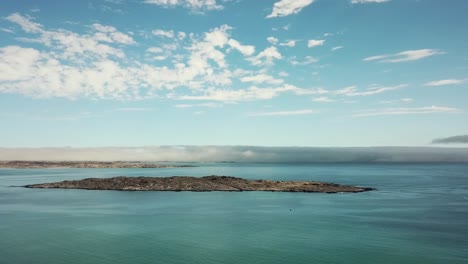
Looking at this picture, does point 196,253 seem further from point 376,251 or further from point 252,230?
point 376,251

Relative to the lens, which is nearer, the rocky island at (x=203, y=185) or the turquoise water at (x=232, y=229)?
the turquoise water at (x=232, y=229)

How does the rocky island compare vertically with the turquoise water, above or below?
above

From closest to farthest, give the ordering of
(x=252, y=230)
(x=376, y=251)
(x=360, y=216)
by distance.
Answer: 1. (x=376, y=251)
2. (x=252, y=230)
3. (x=360, y=216)

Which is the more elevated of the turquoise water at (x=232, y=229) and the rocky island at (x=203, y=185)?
the rocky island at (x=203, y=185)

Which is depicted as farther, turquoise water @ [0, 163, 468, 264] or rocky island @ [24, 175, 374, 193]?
rocky island @ [24, 175, 374, 193]

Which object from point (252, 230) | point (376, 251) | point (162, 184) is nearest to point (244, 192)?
point (162, 184)
